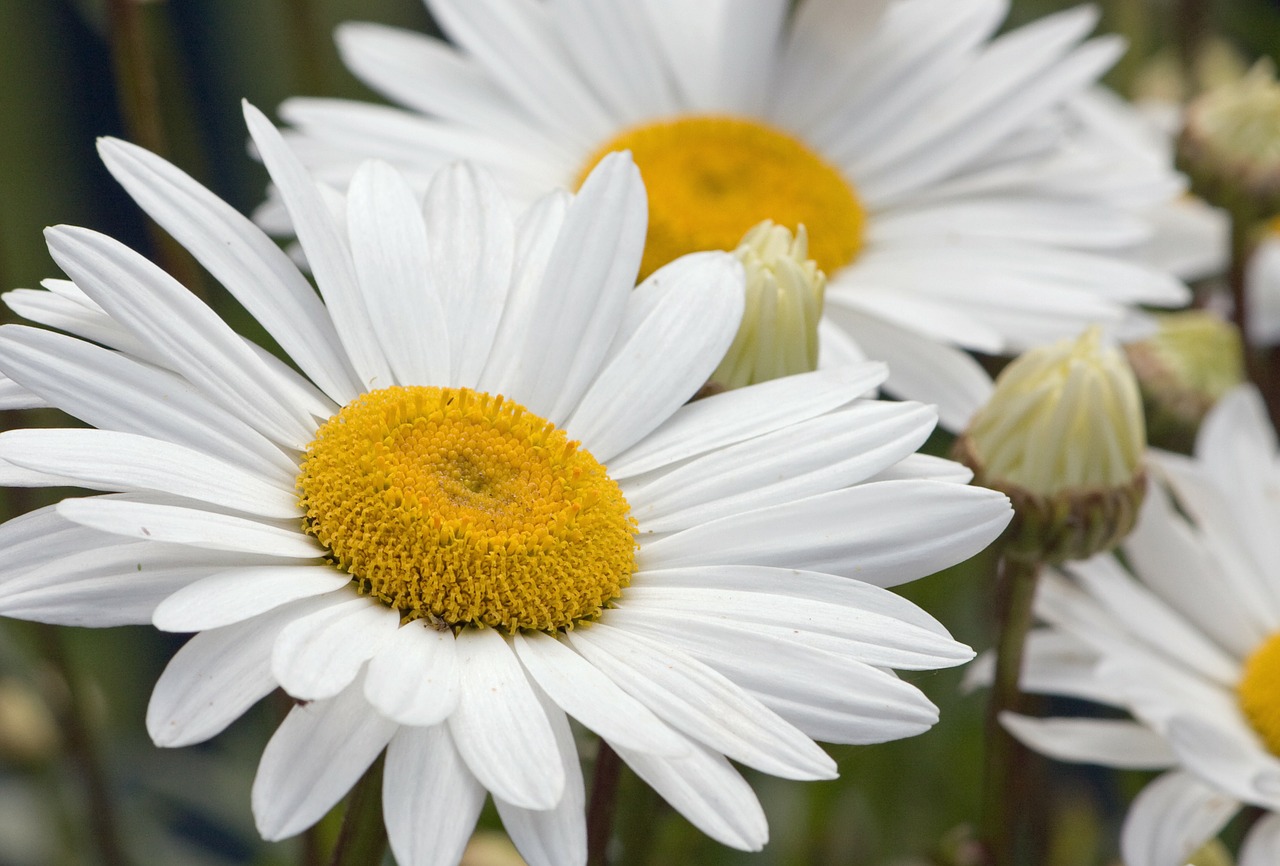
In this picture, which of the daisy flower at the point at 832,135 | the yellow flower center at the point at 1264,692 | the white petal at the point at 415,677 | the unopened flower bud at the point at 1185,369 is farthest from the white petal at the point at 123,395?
the unopened flower bud at the point at 1185,369

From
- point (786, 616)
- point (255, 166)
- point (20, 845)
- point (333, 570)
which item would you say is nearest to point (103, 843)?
point (20, 845)

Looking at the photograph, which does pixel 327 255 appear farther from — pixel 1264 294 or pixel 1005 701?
pixel 1264 294

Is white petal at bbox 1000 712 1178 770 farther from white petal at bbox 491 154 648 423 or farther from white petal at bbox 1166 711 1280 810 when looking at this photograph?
white petal at bbox 491 154 648 423

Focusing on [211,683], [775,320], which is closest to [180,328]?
[211,683]

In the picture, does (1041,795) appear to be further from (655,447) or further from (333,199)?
(333,199)

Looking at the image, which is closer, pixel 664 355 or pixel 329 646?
pixel 329 646
